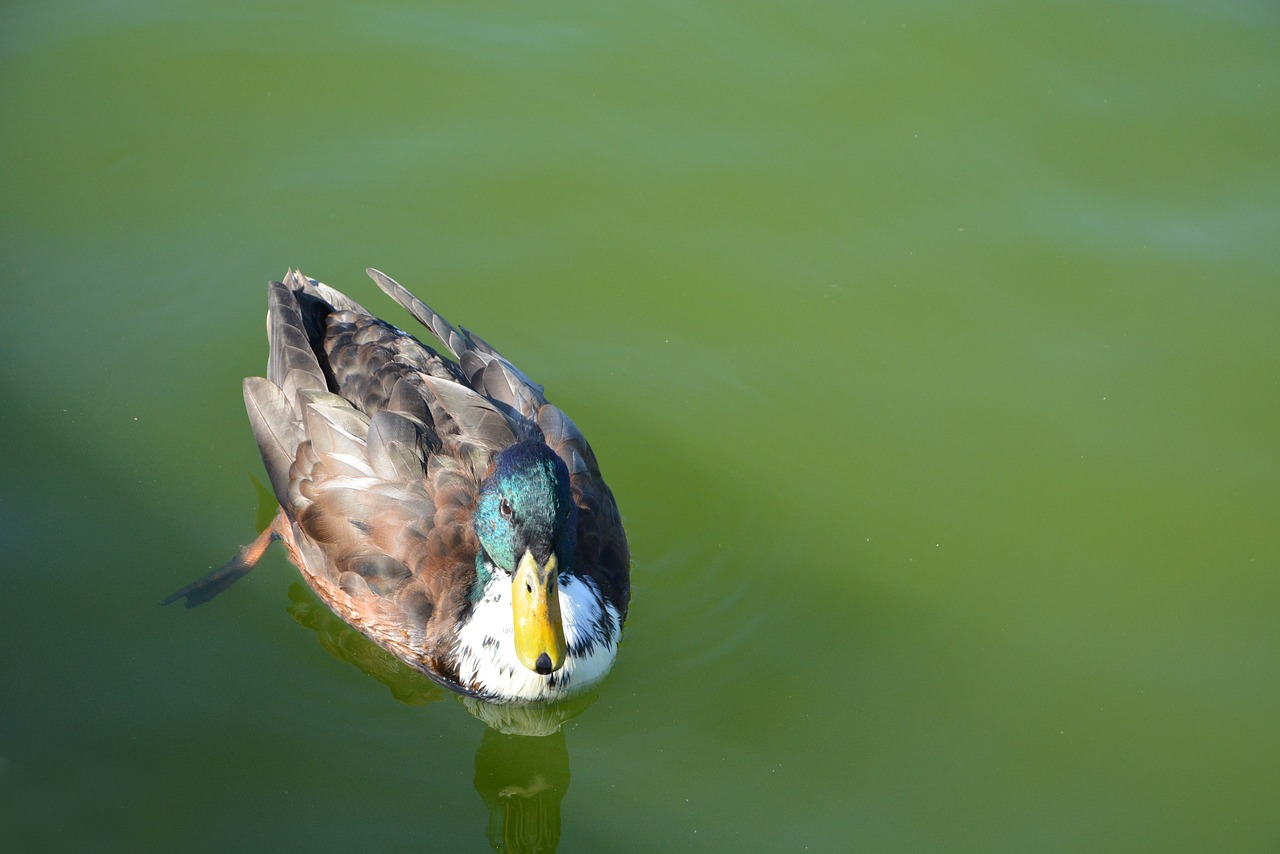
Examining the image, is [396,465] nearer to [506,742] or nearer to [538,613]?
[538,613]

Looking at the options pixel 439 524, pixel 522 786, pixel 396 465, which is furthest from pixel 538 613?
pixel 396 465

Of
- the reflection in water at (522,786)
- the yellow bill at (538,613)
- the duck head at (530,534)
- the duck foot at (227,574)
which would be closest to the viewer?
the duck head at (530,534)

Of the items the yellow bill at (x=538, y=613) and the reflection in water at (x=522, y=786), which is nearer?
the yellow bill at (x=538, y=613)

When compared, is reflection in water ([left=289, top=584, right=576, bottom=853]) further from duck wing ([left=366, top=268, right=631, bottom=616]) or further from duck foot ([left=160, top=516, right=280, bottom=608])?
duck wing ([left=366, top=268, right=631, bottom=616])

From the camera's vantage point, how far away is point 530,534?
Answer: 4.32 meters

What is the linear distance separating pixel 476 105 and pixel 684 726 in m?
3.88

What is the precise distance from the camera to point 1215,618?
525 centimetres

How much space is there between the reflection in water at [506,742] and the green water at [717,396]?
0.02m

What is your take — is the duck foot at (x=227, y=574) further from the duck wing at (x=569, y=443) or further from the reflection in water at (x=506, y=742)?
the duck wing at (x=569, y=443)

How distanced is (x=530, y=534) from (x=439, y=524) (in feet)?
1.85

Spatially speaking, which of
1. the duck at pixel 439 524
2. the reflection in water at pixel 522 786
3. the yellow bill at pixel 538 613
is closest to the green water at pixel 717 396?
the reflection in water at pixel 522 786

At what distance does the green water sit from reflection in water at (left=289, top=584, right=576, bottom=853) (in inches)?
0.8

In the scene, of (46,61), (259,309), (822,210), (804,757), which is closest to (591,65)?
(822,210)

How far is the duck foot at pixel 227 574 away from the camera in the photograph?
199 inches
